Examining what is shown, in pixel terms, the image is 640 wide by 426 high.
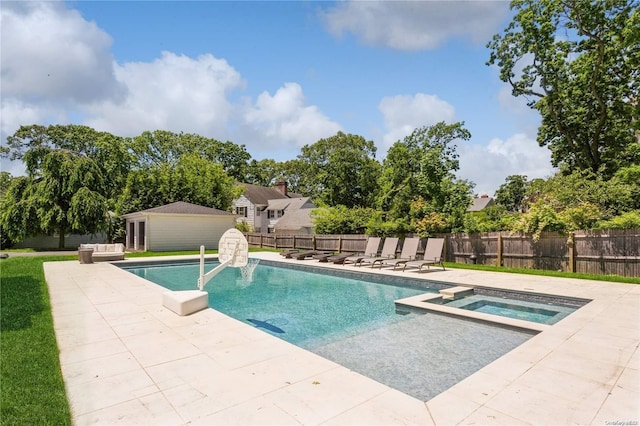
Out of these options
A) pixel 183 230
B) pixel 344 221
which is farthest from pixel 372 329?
pixel 183 230

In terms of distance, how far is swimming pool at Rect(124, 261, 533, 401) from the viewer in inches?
187

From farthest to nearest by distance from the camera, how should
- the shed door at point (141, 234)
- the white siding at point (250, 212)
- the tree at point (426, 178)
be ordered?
the white siding at point (250, 212) < the shed door at point (141, 234) < the tree at point (426, 178)

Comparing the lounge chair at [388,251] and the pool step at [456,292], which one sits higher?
the lounge chair at [388,251]

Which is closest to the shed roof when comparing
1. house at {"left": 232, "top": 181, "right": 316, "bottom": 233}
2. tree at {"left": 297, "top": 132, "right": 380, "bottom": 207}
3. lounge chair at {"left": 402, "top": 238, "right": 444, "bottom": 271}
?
house at {"left": 232, "top": 181, "right": 316, "bottom": 233}

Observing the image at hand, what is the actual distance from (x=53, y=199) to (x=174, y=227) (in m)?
8.58

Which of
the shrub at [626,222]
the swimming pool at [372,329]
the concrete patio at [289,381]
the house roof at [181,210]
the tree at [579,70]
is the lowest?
the swimming pool at [372,329]

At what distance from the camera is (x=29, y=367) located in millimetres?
3926

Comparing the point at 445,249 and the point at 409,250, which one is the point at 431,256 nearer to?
the point at 409,250

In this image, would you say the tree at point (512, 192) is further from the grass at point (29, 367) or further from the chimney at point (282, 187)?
the grass at point (29, 367)

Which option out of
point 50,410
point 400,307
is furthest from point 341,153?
point 50,410

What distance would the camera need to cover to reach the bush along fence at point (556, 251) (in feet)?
36.7

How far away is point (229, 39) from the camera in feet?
39.4

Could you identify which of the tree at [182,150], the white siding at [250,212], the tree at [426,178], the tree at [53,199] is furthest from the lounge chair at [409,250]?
the tree at [182,150]

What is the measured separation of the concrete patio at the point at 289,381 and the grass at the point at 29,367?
14 cm
